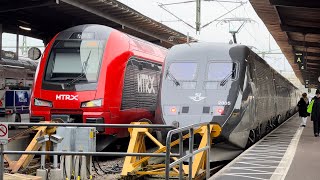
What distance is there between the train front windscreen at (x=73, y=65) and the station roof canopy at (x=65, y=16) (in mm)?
5412

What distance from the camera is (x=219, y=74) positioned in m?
11.6

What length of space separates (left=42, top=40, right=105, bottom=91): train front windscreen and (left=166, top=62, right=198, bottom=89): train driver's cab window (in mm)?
1847

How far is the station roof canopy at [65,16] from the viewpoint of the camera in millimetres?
18766

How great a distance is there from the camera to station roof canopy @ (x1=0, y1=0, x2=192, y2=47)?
18766mm

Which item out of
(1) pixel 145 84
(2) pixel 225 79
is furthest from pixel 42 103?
(2) pixel 225 79

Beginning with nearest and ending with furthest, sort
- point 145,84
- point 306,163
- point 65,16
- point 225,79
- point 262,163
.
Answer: point 262,163 < point 306,163 < point 225,79 < point 145,84 < point 65,16

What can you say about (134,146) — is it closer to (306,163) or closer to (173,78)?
(173,78)

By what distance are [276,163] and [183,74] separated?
10.8 ft

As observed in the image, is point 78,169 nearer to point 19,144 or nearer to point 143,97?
point 19,144

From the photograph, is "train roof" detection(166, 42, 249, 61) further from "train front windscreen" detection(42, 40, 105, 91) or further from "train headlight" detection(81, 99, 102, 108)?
"train headlight" detection(81, 99, 102, 108)

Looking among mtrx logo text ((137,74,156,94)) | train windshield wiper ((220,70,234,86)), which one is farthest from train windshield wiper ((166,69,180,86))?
mtrx logo text ((137,74,156,94))

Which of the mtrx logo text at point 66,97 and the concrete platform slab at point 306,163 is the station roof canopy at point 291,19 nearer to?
the concrete platform slab at point 306,163

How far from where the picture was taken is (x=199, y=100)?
11.2 m

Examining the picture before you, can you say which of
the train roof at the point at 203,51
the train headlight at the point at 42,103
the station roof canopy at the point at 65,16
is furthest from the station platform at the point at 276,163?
the station roof canopy at the point at 65,16
